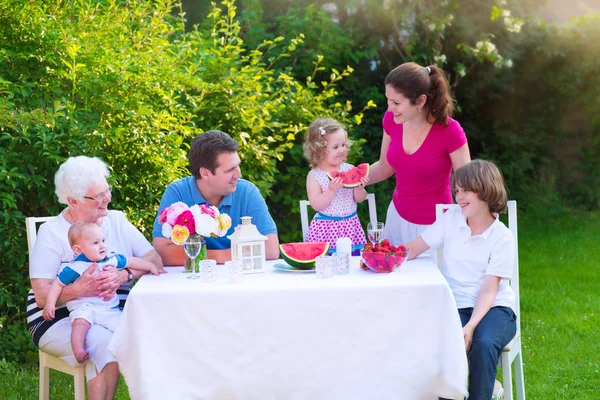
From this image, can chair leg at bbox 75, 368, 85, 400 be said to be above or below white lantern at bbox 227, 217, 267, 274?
below

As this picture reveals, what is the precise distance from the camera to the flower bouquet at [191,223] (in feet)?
12.4

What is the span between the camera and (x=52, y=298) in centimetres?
391

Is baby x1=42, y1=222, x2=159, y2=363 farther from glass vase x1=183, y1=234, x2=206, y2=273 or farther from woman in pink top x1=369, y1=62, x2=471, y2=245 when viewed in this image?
woman in pink top x1=369, y1=62, x2=471, y2=245

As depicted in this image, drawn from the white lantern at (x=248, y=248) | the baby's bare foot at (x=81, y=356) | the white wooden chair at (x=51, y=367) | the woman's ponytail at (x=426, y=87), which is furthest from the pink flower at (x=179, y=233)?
the woman's ponytail at (x=426, y=87)

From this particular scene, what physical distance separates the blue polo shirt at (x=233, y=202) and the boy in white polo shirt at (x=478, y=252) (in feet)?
2.72

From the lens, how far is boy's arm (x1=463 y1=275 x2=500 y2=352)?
12.6ft

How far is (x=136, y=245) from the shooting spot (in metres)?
4.27

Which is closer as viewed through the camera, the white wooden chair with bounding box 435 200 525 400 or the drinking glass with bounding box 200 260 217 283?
the drinking glass with bounding box 200 260 217 283

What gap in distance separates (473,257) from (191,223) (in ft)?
4.63

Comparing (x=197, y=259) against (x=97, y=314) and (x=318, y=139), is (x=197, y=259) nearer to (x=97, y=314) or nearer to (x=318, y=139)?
(x=97, y=314)

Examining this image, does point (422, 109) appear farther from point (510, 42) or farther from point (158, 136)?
point (510, 42)

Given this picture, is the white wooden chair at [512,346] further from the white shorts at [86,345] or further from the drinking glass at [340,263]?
the white shorts at [86,345]

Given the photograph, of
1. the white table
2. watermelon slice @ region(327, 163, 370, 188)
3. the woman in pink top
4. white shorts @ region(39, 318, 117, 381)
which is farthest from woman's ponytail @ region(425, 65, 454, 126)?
white shorts @ region(39, 318, 117, 381)

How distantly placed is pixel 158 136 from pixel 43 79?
0.91 metres
